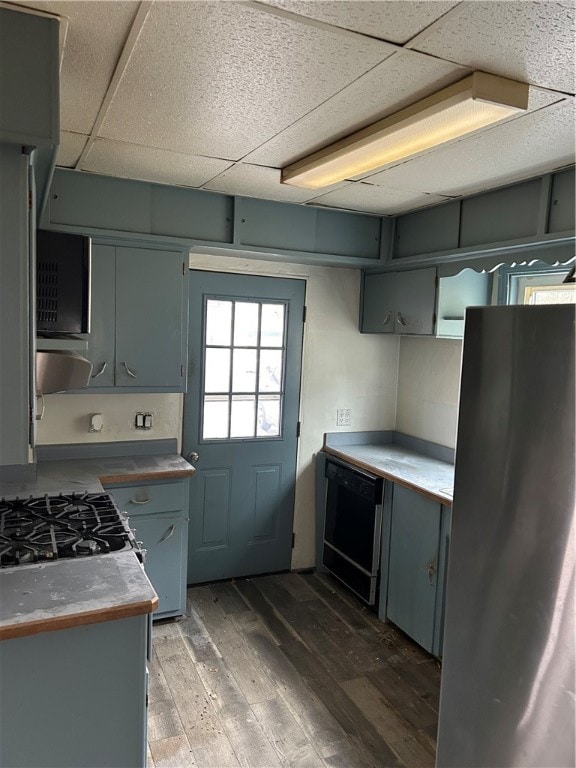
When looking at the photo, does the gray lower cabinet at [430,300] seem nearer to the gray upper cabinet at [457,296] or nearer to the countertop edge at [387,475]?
the gray upper cabinet at [457,296]

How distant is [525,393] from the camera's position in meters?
1.38

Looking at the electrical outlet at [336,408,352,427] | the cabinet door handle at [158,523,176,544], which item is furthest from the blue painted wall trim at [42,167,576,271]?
the cabinet door handle at [158,523,176,544]

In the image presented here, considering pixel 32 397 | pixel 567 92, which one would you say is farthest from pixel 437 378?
pixel 32 397

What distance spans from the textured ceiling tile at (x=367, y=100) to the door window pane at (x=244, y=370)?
146 centimetres

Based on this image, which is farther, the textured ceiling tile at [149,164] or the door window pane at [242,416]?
the door window pane at [242,416]

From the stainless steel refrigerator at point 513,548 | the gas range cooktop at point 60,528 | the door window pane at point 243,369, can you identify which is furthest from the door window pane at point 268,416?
the stainless steel refrigerator at point 513,548

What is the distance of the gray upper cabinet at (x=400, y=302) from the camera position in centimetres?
326

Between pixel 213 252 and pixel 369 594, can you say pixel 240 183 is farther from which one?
pixel 369 594

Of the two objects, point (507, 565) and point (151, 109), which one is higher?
point (151, 109)

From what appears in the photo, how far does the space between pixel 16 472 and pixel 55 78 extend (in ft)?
6.44

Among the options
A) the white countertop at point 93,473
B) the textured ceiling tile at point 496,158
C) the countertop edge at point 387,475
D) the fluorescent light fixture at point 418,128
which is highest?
the textured ceiling tile at point 496,158

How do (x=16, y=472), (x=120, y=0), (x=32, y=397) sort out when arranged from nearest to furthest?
(x=120, y=0) → (x=32, y=397) → (x=16, y=472)

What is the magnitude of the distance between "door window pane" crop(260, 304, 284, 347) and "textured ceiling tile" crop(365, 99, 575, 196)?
1.17 metres

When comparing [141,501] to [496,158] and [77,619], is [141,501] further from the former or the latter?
[496,158]
